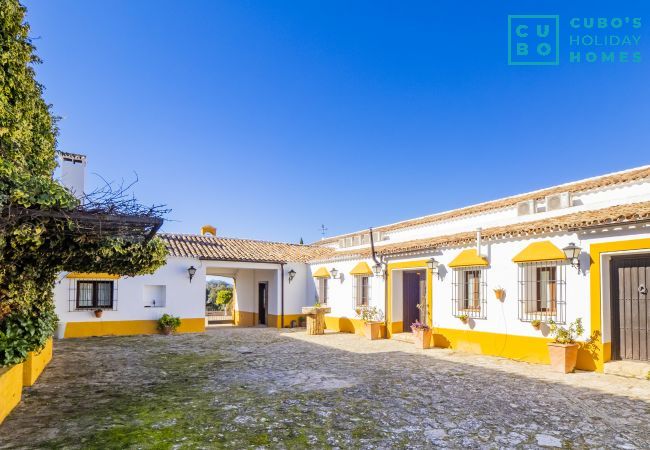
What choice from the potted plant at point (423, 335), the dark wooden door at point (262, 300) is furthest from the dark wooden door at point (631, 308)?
the dark wooden door at point (262, 300)

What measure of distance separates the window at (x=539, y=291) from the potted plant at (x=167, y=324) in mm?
12992

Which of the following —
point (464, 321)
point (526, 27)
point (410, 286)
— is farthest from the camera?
point (410, 286)

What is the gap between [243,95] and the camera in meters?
15.6

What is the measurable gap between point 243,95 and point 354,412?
42.3 ft

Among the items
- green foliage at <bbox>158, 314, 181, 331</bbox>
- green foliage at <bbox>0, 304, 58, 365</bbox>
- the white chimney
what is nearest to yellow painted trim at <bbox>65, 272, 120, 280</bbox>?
green foliage at <bbox>158, 314, 181, 331</bbox>

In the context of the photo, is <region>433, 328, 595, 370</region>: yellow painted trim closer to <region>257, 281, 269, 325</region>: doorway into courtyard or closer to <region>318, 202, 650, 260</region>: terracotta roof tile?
Result: <region>318, 202, 650, 260</region>: terracotta roof tile

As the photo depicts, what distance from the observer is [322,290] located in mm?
19750

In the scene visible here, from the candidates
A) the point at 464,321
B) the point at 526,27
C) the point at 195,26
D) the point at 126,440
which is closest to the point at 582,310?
the point at 464,321

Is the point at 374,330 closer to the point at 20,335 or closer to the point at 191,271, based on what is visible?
the point at 191,271

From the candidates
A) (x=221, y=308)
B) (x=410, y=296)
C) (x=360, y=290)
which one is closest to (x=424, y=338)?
(x=410, y=296)

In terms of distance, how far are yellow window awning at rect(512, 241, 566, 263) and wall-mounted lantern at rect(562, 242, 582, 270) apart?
0.45 ft

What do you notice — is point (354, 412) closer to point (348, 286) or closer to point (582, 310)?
point (582, 310)

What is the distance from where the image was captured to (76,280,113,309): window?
15414 mm

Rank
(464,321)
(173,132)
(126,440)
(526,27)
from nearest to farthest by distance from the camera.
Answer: (126,440) → (526,27) → (464,321) → (173,132)
